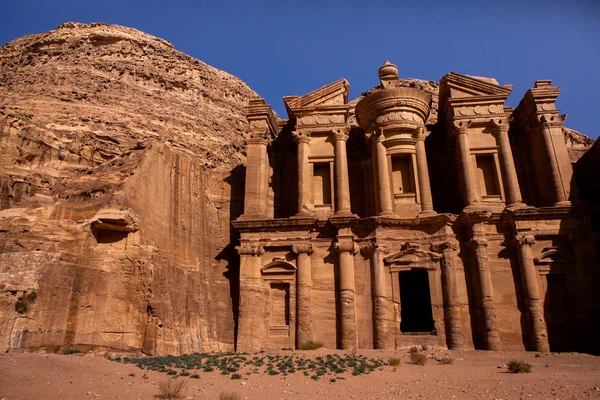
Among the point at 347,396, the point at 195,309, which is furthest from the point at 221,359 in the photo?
the point at 347,396

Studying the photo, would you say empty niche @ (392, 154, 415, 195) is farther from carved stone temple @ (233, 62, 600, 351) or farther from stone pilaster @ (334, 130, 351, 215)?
stone pilaster @ (334, 130, 351, 215)

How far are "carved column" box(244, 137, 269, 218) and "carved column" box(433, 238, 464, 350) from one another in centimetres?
800

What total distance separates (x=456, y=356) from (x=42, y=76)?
30.8m

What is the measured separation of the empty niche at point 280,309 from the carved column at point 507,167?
10.6m

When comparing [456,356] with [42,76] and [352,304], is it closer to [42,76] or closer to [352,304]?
[352,304]

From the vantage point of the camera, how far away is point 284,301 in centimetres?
2067

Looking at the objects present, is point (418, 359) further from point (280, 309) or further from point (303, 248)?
point (303, 248)

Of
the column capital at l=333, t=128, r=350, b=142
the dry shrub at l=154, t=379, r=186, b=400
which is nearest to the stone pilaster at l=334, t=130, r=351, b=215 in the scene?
the column capital at l=333, t=128, r=350, b=142

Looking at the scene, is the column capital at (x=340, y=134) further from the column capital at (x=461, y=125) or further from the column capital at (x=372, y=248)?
the column capital at (x=372, y=248)

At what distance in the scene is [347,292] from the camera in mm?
19984

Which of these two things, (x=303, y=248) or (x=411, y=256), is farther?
(x=303, y=248)

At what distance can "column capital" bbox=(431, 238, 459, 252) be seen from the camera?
811 inches

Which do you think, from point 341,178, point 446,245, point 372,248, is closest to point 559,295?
point 446,245

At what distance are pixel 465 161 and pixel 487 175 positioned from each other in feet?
5.85
